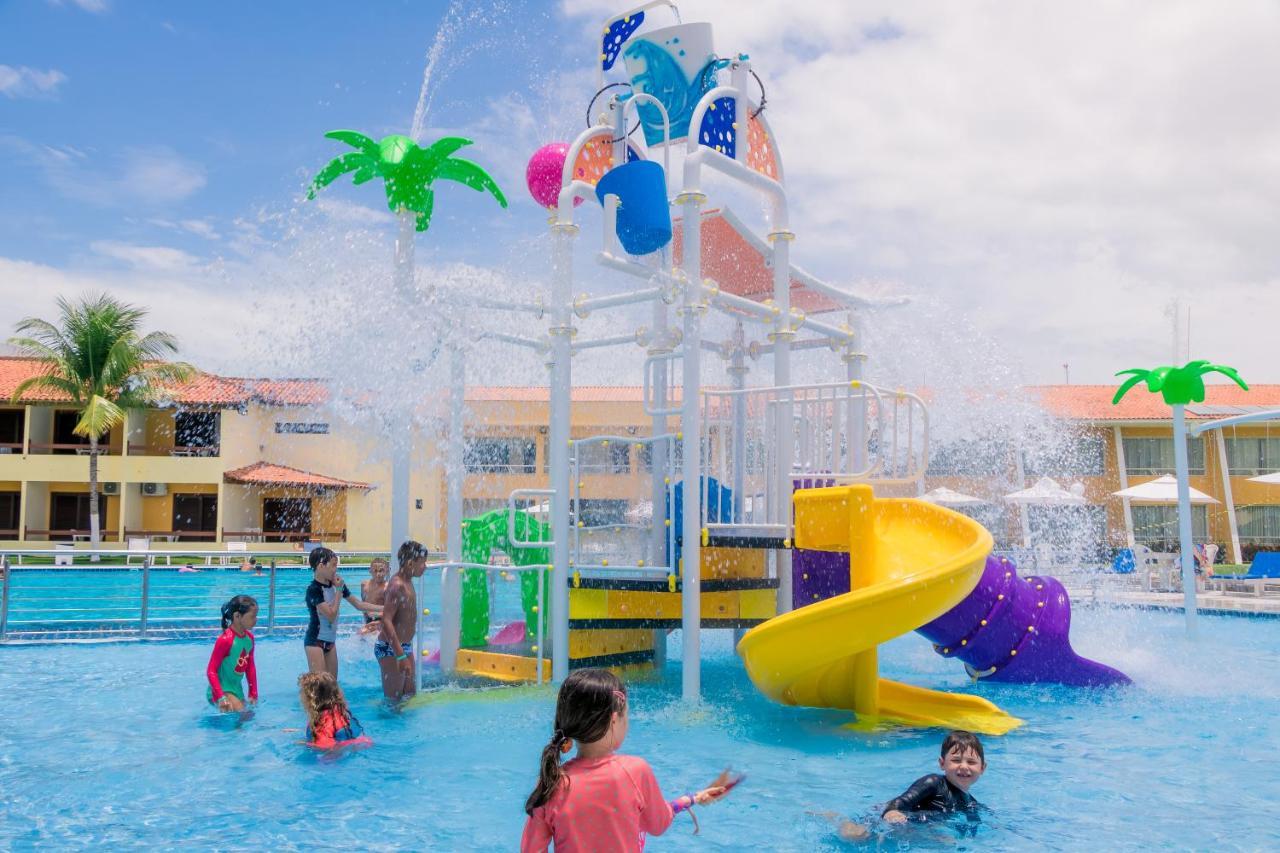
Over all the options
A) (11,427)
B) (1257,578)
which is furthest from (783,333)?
(11,427)

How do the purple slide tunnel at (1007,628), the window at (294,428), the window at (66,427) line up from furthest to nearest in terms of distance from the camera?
the window at (294,428) < the window at (66,427) < the purple slide tunnel at (1007,628)

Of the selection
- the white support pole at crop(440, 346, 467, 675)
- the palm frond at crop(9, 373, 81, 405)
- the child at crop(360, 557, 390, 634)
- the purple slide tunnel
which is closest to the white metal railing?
the purple slide tunnel

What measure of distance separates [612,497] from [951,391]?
597 cm

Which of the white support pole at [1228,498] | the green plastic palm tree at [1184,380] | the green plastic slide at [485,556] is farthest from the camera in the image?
the white support pole at [1228,498]

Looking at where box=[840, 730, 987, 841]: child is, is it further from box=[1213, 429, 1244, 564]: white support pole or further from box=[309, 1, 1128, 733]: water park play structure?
box=[1213, 429, 1244, 564]: white support pole

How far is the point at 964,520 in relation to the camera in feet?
24.6

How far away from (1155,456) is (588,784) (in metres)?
34.6

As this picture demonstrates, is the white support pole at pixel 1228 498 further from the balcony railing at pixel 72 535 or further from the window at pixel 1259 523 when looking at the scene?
the balcony railing at pixel 72 535

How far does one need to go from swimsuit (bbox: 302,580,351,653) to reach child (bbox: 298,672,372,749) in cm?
115

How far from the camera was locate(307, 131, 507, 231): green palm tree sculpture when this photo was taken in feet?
28.5

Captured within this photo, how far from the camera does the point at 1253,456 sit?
32656 mm

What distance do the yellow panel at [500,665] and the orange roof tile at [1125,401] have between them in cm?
2871

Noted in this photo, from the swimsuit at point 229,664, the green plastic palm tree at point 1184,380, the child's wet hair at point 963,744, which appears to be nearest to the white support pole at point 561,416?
the swimsuit at point 229,664

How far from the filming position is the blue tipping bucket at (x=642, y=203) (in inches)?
293
